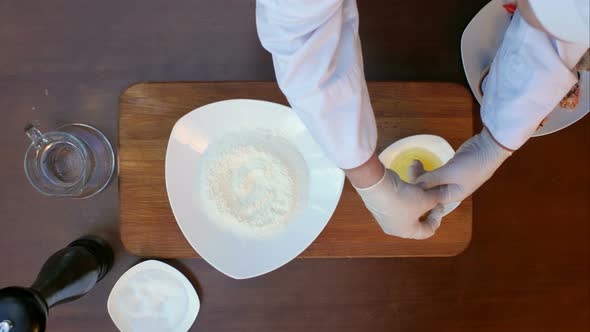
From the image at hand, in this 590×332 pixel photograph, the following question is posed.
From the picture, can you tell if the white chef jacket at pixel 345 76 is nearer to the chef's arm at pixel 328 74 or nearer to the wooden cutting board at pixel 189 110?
the chef's arm at pixel 328 74

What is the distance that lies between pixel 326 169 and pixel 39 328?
44 cm

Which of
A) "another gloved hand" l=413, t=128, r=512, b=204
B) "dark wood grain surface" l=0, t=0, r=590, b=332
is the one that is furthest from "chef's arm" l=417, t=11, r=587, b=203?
"dark wood grain surface" l=0, t=0, r=590, b=332

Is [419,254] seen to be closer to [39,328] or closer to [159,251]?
[159,251]

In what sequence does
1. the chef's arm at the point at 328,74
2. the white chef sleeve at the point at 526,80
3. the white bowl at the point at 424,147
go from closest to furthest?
the chef's arm at the point at 328,74 < the white chef sleeve at the point at 526,80 < the white bowl at the point at 424,147

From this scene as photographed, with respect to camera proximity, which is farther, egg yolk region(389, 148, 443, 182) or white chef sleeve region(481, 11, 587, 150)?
egg yolk region(389, 148, 443, 182)

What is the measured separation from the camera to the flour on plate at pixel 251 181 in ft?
2.28

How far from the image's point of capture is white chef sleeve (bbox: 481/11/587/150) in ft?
1.92

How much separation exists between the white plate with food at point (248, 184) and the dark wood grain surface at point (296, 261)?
7 cm

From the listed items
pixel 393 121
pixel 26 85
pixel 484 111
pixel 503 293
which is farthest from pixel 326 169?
pixel 26 85

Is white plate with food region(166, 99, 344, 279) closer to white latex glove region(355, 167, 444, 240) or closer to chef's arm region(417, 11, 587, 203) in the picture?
white latex glove region(355, 167, 444, 240)

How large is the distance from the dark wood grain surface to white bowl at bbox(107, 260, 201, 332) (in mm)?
22

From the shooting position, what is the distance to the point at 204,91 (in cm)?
70

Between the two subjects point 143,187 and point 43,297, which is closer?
point 43,297

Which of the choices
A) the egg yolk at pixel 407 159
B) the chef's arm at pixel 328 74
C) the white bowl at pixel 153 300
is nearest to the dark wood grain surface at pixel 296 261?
the white bowl at pixel 153 300
